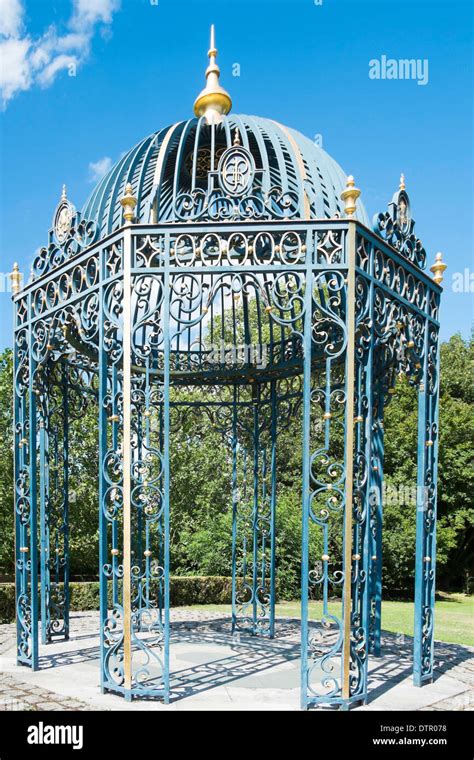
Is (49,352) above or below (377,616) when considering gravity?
above

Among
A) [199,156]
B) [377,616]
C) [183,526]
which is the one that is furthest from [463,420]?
[199,156]

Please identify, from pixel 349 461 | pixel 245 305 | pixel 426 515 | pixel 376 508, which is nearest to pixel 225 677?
pixel 376 508

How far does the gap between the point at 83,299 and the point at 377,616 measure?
5178 millimetres

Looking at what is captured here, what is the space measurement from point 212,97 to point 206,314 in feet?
8.89

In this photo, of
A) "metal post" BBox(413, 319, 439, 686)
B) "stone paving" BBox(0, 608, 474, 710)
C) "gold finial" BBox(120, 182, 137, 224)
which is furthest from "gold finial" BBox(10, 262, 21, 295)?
"metal post" BBox(413, 319, 439, 686)

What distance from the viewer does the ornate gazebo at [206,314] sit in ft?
17.4

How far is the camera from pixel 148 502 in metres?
6.06

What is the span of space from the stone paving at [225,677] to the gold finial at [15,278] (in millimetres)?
4393

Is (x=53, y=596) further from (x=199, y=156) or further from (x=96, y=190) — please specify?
(x=199, y=156)

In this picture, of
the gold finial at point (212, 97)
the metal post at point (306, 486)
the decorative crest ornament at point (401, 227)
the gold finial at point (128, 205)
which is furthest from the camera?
the gold finial at point (212, 97)

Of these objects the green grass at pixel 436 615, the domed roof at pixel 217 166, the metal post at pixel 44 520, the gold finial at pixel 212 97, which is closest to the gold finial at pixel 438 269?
the domed roof at pixel 217 166

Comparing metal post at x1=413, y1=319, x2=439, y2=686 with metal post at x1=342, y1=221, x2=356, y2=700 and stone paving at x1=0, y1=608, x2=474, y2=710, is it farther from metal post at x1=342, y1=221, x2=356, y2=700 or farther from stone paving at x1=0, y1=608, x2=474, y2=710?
metal post at x1=342, y1=221, x2=356, y2=700

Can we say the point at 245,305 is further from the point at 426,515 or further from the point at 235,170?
the point at 426,515

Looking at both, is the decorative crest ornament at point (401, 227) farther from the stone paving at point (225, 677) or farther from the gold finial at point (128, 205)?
the stone paving at point (225, 677)
